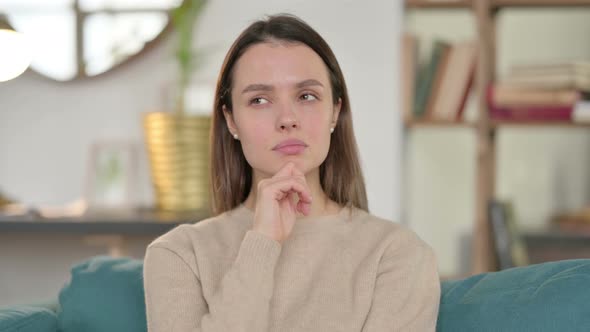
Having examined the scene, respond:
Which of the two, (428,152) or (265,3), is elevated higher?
(265,3)

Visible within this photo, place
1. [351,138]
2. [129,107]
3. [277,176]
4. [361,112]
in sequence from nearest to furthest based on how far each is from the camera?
[277,176] → [351,138] → [361,112] → [129,107]

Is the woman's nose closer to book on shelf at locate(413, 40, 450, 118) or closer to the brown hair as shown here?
the brown hair

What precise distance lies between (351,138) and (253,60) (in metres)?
0.24

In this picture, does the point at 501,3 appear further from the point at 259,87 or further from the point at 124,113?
the point at 259,87

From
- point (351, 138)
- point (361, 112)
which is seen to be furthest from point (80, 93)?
point (351, 138)

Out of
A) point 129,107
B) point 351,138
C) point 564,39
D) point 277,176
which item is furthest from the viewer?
point 564,39

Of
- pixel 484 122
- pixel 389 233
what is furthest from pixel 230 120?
pixel 484 122

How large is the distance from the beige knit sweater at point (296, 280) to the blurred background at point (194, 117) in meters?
1.32

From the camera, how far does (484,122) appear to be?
3115mm

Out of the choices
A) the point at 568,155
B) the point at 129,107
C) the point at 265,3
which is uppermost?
the point at 265,3

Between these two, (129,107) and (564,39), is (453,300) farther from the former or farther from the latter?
(564,39)

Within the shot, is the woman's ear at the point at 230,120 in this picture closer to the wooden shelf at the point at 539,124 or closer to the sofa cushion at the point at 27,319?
the sofa cushion at the point at 27,319

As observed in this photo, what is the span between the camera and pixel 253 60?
1577 millimetres

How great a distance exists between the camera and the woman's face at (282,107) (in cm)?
152
